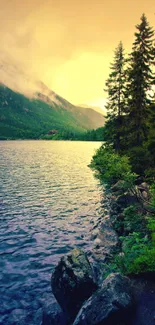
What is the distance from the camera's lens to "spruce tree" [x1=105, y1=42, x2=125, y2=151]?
1393 inches

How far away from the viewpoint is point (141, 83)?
2834 cm

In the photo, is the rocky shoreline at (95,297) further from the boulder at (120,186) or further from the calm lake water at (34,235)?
the boulder at (120,186)

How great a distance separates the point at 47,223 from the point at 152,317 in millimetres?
11741

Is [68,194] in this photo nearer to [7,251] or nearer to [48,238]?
[48,238]

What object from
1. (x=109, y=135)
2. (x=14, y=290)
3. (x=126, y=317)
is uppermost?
(x=109, y=135)

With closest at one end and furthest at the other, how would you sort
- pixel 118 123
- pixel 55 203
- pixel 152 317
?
pixel 152 317 < pixel 55 203 < pixel 118 123

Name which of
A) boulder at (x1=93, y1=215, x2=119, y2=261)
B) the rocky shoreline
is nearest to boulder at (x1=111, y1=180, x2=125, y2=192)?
boulder at (x1=93, y1=215, x2=119, y2=261)

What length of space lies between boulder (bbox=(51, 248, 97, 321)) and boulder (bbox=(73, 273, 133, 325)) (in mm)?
1057

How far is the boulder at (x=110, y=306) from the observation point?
242 inches

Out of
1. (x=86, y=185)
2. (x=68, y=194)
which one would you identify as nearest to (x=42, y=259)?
(x=68, y=194)

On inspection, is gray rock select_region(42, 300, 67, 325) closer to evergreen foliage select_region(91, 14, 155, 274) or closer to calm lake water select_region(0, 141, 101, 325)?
calm lake water select_region(0, 141, 101, 325)

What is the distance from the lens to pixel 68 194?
1029 inches

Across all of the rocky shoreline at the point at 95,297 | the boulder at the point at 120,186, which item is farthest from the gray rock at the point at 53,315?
the boulder at the point at 120,186

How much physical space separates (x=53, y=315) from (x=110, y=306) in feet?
8.52
